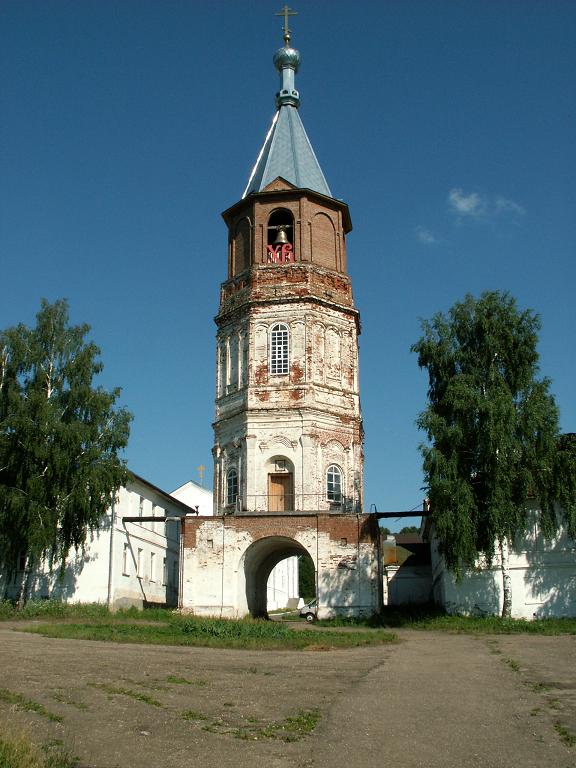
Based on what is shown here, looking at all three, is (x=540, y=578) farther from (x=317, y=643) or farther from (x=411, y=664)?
(x=411, y=664)

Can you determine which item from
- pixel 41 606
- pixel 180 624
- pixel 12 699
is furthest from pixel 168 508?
pixel 12 699

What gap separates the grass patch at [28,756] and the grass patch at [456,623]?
2004cm

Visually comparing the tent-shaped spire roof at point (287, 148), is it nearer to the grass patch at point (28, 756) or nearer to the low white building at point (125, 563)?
the low white building at point (125, 563)

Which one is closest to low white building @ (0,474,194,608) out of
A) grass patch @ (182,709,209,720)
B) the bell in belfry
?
the bell in belfry

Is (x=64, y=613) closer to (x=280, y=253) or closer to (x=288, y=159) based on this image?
(x=280, y=253)

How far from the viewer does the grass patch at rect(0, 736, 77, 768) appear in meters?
8.26

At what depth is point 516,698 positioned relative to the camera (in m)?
13.9

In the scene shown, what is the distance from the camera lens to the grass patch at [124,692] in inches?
515

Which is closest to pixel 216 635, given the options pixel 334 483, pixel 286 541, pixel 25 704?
pixel 286 541

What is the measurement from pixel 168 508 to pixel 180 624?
649 inches

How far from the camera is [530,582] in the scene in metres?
29.7

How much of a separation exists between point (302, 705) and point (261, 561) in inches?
950

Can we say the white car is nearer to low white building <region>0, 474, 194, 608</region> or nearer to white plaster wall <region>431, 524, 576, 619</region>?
white plaster wall <region>431, 524, 576, 619</region>

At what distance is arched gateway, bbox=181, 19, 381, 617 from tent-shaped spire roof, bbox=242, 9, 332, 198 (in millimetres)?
110
